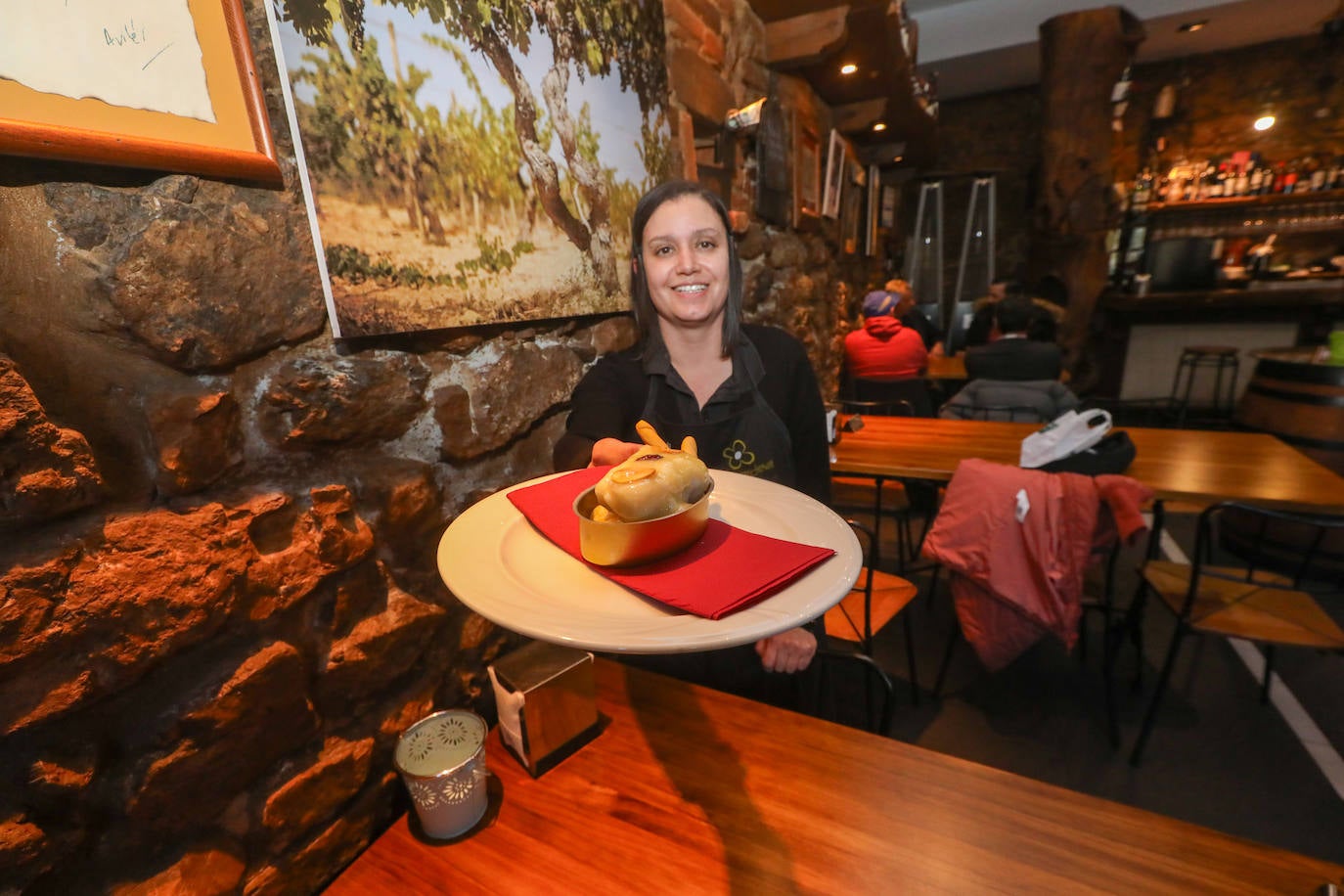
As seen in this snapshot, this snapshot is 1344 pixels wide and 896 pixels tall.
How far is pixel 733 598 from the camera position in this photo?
0.53m

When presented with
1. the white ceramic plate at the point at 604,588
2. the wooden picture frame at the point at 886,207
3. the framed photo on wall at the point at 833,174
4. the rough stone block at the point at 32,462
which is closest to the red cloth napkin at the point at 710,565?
the white ceramic plate at the point at 604,588

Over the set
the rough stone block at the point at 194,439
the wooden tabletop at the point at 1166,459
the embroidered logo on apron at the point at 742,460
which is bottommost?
the wooden tabletop at the point at 1166,459

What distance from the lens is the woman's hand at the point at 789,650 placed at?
3.51ft

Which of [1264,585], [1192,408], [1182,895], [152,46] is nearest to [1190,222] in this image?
[1192,408]

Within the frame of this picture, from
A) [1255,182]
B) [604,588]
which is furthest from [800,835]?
[1255,182]

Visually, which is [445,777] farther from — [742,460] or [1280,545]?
[1280,545]

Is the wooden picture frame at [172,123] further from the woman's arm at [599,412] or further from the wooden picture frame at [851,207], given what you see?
the wooden picture frame at [851,207]

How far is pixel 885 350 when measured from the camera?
12.5ft

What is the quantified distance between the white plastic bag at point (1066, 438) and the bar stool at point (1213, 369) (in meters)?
4.93

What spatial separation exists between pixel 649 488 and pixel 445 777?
0.60 meters

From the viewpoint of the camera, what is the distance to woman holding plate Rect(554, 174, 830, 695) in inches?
48.6

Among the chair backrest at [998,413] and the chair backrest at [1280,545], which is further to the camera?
the chair backrest at [998,413]

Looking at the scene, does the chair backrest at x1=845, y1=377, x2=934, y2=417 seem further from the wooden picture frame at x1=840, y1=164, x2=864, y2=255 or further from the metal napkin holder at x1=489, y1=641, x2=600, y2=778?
the metal napkin holder at x1=489, y1=641, x2=600, y2=778

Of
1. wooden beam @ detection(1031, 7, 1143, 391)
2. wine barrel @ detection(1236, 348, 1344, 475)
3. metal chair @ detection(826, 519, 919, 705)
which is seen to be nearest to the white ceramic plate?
metal chair @ detection(826, 519, 919, 705)
